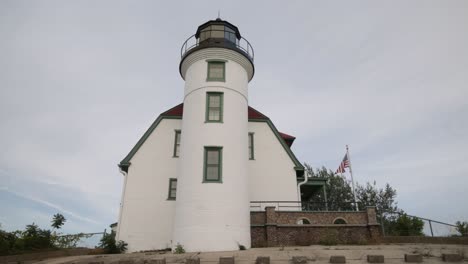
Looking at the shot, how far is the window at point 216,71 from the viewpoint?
1608 cm

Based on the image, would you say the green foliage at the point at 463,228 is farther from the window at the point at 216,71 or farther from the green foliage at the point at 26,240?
the green foliage at the point at 26,240

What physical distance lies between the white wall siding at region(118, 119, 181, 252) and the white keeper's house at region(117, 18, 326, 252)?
5 centimetres

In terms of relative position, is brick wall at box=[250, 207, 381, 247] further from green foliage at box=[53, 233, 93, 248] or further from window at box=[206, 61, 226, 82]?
green foliage at box=[53, 233, 93, 248]

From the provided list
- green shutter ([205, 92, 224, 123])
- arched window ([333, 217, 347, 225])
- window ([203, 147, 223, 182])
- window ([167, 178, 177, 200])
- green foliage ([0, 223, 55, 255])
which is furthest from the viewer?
window ([167, 178, 177, 200])

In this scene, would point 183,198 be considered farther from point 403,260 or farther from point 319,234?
point 403,260

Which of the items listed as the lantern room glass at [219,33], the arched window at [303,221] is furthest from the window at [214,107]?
the arched window at [303,221]

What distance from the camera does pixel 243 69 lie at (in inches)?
679

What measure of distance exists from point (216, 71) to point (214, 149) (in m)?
4.30

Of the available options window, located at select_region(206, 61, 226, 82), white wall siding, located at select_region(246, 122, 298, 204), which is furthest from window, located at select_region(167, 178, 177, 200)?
window, located at select_region(206, 61, 226, 82)

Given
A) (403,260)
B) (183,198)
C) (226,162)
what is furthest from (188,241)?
(403,260)

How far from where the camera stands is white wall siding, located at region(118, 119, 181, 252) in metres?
17.2

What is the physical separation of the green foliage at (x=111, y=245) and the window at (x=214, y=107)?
8211 mm

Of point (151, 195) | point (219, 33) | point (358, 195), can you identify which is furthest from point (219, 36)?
point (358, 195)

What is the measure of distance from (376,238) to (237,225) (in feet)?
24.4
